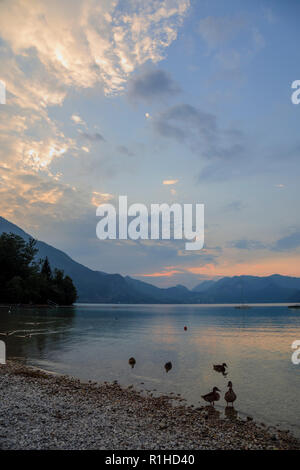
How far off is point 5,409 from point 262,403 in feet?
42.8

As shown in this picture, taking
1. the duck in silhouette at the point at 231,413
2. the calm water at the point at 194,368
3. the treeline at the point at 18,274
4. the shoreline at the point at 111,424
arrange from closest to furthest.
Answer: the shoreline at the point at 111,424
the duck in silhouette at the point at 231,413
the calm water at the point at 194,368
the treeline at the point at 18,274

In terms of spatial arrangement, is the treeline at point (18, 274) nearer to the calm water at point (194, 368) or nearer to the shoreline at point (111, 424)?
the calm water at point (194, 368)

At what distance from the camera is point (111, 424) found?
35.2 feet

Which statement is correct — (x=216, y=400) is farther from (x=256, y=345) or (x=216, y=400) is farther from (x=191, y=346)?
(x=256, y=345)

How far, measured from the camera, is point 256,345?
42000 millimetres

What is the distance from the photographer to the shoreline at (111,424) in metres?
9.02

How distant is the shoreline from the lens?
9.02m

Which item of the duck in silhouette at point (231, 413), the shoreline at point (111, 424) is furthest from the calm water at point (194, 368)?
the shoreline at point (111, 424)

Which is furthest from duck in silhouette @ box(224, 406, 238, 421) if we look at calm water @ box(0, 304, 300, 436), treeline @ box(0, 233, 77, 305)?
treeline @ box(0, 233, 77, 305)

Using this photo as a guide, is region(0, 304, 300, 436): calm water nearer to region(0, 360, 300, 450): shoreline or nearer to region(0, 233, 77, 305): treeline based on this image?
region(0, 360, 300, 450): shoreline

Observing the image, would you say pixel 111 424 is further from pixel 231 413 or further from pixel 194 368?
pixel 194 368

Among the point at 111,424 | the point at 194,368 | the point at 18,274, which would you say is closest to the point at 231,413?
the point at 111,424
